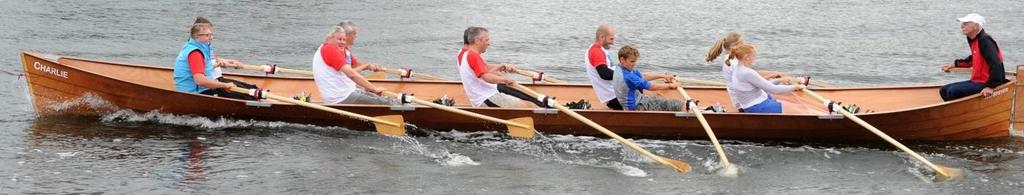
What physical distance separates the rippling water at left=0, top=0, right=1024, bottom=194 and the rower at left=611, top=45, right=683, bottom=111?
50cm

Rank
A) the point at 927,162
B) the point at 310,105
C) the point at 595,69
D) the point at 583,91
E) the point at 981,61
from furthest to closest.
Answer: the point at 583,91
the point at 595,69
the point at 310,105
the point at 981,61
the point at 927,162

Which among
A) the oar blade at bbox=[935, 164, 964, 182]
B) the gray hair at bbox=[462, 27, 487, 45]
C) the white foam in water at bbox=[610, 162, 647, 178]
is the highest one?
the gray hair at bbox=[462, 27, 487, 45]

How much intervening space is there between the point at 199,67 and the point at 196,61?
0.08m

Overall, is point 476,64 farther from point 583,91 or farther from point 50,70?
point 50,70

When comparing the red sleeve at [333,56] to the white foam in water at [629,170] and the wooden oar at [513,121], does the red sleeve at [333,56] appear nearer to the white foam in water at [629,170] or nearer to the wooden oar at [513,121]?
the wooden oar at [513,121]

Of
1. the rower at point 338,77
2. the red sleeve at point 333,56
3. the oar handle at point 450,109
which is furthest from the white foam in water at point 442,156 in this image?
the red sleeve at point 333,56

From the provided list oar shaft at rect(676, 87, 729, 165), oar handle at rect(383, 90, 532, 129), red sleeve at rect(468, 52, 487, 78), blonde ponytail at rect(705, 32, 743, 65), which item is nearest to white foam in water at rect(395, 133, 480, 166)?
oar handle at rect(383, 90, 532, 129)

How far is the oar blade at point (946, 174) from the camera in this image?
14.1 metres

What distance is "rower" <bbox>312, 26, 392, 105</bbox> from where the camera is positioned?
16.2 metres

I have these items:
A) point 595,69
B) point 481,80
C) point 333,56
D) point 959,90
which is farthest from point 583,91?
point 959,90

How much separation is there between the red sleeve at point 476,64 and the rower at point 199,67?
9.33 feet

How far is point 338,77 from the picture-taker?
16.4 meters

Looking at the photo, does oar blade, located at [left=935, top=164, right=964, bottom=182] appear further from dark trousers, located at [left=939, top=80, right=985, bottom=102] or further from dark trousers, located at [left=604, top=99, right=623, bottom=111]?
dark trousers, located at [left=604, top=99, right=623, bottom=111]

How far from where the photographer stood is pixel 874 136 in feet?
51.7
